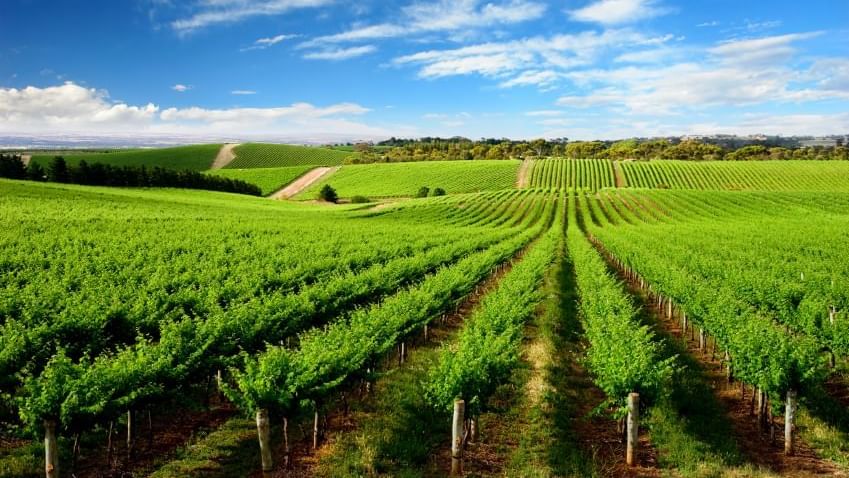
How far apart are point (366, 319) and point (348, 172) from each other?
392 feet

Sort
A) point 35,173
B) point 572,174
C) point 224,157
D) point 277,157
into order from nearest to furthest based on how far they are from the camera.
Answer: point 35,173
point 572,174
point 224,157
point 277,157

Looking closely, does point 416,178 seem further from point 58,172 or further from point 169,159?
point 169,159

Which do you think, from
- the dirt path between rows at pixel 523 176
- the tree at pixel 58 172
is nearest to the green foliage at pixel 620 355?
the tree at pixel 58 172

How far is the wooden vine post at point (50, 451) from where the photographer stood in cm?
877

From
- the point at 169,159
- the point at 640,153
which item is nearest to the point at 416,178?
the point at 169,159

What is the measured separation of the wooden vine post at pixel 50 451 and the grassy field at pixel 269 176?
115 meters

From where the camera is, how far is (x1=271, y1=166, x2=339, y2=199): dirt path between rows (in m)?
118

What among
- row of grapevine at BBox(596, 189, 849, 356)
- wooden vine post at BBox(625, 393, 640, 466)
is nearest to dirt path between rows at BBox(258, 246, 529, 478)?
wooden vine post at BBox(625, 393, 640, 466)

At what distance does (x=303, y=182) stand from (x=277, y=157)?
180 feet

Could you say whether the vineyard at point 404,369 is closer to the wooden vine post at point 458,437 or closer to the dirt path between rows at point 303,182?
the wooden vine post at point 458,437

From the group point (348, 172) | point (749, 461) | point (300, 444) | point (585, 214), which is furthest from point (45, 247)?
point (348, 172)

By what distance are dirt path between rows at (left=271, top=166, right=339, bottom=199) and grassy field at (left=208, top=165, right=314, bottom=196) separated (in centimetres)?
200

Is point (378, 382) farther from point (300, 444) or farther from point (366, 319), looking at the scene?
point (300, 444)

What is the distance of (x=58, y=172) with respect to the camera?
3189 inches
